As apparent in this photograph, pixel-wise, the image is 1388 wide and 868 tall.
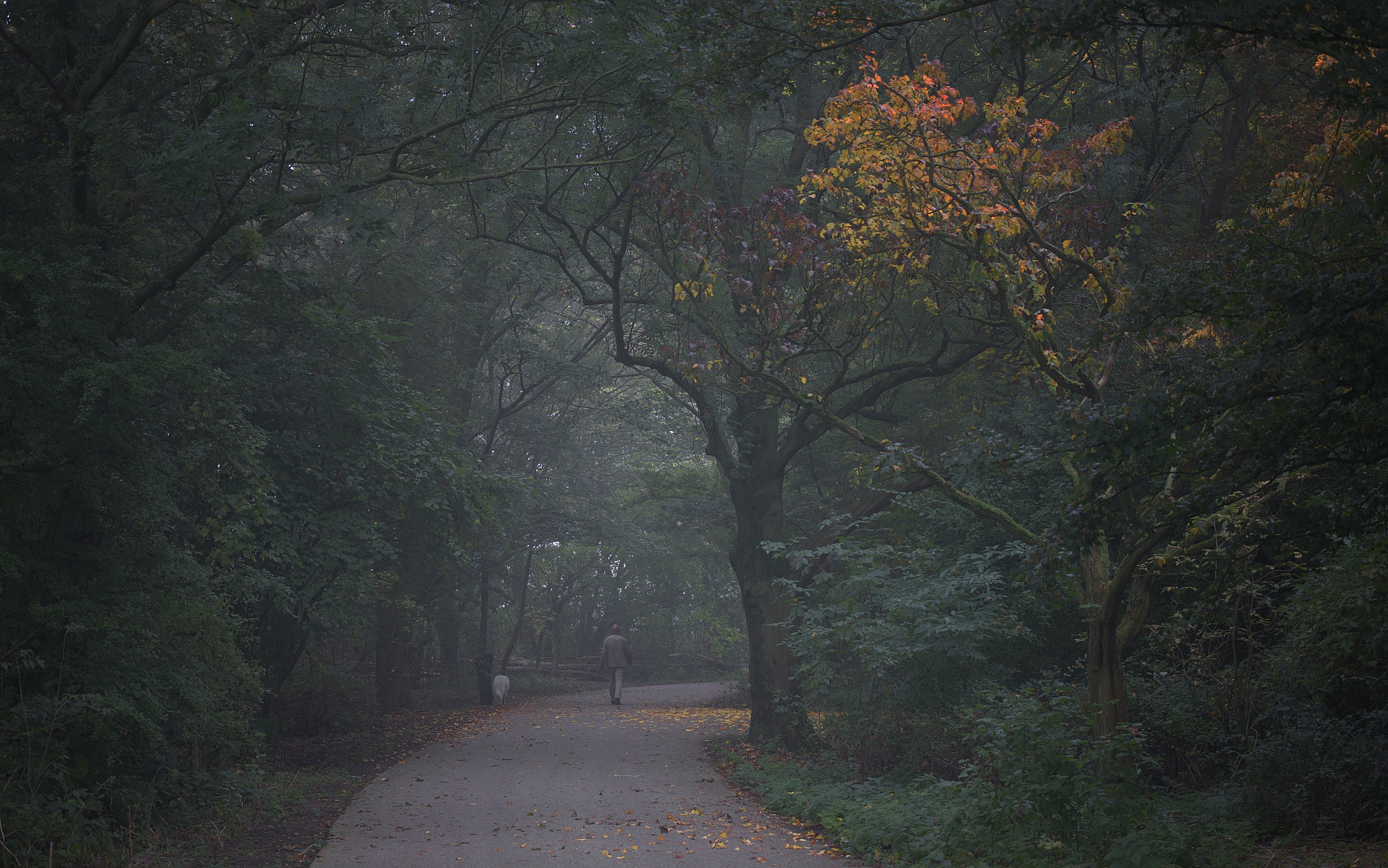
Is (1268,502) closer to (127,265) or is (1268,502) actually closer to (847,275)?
(847,275)

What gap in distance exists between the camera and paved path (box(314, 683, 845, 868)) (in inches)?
299

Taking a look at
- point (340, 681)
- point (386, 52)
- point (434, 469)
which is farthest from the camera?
point (340, 681)

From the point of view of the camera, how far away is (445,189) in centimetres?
1161

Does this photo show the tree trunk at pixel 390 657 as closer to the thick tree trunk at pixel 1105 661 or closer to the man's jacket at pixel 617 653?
the man's jacket at pixel 617 653

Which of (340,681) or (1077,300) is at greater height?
(1077,300)

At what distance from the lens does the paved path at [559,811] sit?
761 centimetres

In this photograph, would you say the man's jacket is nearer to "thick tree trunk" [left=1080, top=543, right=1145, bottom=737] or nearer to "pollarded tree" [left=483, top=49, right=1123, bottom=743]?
"pollarded tree" [left=483, top=49, right=1123, bottom=743]

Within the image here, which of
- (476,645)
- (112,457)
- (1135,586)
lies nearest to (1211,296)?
(1135,586)

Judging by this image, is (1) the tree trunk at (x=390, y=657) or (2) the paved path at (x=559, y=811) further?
(1) the tree trunk at (x=390, y=657)

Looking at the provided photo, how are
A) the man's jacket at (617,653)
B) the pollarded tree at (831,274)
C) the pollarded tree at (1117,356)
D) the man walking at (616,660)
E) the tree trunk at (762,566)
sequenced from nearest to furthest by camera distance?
the pollarded tree at (1117,356)
the pollarded tree at (831,274)
the tree trunk at (762,566)
the man walking at (616,660)
the man's jacket at (617,653)

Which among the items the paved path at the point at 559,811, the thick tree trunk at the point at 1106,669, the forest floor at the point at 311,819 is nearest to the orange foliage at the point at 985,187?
the thick tree trunk at the point at 1106,669

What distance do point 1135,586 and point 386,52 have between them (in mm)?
9153

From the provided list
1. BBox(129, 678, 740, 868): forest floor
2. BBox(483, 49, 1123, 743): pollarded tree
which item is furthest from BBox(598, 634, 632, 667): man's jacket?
BBox(483, 49, 1123, 743): pollarded tree

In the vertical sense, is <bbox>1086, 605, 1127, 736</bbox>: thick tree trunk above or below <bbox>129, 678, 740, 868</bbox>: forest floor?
above
